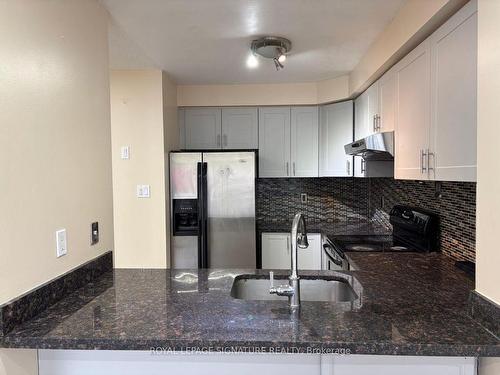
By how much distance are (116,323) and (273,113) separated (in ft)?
9.35

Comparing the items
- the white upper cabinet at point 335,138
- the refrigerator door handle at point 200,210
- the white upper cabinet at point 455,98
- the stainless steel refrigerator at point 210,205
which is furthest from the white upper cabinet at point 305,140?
the white upper cabinet at point 455,98

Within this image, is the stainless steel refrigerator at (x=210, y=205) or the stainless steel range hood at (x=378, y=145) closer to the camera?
the stainless steel range hood at (x=378, y=145)

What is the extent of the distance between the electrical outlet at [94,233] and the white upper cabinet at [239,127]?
2075mm

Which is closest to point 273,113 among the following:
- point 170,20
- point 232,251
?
point 232,251

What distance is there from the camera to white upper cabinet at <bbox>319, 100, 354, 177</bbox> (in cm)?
332

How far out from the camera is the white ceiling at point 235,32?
1.88 meters

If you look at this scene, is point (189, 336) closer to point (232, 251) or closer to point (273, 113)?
point (232, 251)

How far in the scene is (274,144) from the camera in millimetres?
3621

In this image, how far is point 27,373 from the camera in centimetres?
116

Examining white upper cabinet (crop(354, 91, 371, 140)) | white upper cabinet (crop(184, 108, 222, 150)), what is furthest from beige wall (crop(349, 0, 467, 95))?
white upper cabinet (crop(184, 108, 222, 150))

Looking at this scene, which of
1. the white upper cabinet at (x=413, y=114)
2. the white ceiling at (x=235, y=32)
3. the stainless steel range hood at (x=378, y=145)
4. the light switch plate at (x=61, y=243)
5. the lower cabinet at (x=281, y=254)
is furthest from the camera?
the lower cabinet at (x=281, y=254)

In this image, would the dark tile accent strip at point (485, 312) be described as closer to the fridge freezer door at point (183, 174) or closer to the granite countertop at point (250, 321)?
the granite countertop at point (250, 321)

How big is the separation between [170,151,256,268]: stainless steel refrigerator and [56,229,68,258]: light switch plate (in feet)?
5.73

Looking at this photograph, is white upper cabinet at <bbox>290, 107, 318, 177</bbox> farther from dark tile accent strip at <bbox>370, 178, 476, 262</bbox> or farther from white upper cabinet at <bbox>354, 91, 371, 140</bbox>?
Answer: dark tile accent strip at <bbox>370, 178, 476, 262</bbox>
